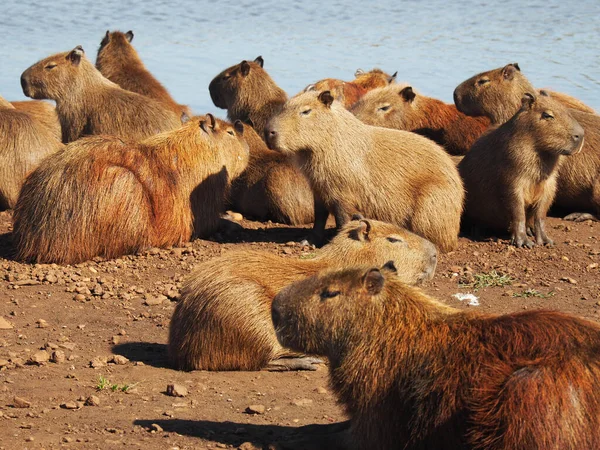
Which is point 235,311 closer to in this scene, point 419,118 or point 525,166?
point 525,166

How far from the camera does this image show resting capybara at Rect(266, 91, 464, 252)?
28.2ft

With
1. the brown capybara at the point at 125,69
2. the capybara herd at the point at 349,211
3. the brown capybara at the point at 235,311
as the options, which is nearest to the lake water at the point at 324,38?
the brown capybara at the point at 125,69

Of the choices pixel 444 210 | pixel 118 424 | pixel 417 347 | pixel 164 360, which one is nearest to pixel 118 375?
pixel 164 360

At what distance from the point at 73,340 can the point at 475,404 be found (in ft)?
Answer: 10.4

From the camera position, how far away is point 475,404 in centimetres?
420

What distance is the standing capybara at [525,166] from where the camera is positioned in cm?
877

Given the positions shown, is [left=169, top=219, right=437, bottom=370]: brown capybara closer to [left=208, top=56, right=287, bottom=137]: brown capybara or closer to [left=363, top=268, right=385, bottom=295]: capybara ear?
[left=363, top=268, right=385, bottom=295]: capybara ear

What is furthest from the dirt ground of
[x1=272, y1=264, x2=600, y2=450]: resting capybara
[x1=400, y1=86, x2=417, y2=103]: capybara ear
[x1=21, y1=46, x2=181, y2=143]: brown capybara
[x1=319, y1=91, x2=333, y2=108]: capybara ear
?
[x1=400, y1=86, x2=417, y2=103]: capybara ear

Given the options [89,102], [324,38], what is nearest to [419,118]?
[89,102]

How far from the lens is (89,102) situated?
10.8 meters

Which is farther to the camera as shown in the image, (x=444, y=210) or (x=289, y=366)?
(x=444, y=210)

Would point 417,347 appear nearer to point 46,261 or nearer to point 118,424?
point 118,424

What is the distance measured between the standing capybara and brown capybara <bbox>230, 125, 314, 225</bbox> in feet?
5.20

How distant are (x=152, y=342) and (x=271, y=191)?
10.7 ft
